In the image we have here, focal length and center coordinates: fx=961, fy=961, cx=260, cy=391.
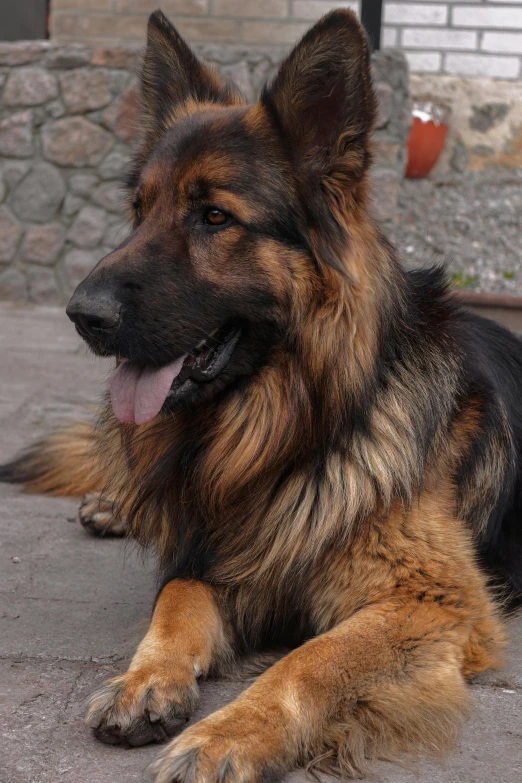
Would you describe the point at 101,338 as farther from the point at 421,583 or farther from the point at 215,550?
the point at 421,583

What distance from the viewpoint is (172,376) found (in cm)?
294

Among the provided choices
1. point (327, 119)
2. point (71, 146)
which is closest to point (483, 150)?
point (71, 146)

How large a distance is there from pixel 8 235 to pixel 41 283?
0.55 meters

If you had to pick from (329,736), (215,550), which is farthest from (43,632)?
(329,736)

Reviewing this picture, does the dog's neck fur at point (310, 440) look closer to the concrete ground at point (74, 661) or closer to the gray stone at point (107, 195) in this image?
the concrete ground at point (74, 661)

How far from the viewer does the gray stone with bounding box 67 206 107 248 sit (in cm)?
916

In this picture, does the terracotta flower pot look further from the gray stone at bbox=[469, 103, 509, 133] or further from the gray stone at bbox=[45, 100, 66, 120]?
the gray stone at bbox=[45, 100, 66, 120]

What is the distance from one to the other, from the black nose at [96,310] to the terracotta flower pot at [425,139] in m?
7.78

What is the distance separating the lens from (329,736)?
247 centimetres

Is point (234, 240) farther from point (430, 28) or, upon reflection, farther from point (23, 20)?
point (23, 20)

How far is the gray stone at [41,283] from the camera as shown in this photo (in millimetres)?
9188

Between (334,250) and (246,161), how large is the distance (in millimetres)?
393

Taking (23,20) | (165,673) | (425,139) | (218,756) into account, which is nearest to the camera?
(218,756)

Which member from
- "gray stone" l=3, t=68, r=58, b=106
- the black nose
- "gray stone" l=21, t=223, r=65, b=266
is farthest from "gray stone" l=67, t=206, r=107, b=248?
the black nose
